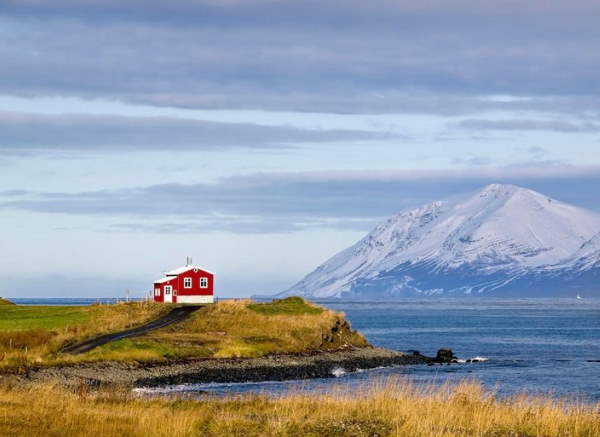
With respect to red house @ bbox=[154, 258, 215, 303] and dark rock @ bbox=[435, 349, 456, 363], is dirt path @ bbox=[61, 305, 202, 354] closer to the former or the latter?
red house @ bbox=[154, 258, 215, 303]

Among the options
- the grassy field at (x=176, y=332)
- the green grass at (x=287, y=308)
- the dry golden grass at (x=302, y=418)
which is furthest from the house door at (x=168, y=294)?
the dry golden grass at (x=302, y=418)

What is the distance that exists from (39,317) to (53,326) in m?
11.8

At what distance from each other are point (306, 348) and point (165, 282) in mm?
36080

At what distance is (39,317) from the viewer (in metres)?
101

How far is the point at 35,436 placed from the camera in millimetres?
28094

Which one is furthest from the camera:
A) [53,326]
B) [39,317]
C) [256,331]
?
[39,317]

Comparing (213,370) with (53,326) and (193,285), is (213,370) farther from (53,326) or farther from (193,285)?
(193,285)

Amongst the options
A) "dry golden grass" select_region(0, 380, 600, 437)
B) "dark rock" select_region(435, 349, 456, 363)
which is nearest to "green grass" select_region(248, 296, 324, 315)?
"dark rock" select_region(435, 349, 456, 363)

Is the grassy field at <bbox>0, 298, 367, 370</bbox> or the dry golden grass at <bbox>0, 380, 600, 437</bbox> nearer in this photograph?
the dry golden grass at <bbox>0, 380, 600, 437</bbox>

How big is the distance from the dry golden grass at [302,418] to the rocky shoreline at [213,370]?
26.5 m

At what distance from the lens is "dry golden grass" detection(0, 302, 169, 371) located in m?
72.7

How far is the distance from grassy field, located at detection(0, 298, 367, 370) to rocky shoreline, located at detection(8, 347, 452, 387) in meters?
2.43

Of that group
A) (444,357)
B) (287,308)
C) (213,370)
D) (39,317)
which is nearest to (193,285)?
(287,308)

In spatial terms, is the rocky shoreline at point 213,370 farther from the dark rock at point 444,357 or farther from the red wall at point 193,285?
the red wall at point 193,285
